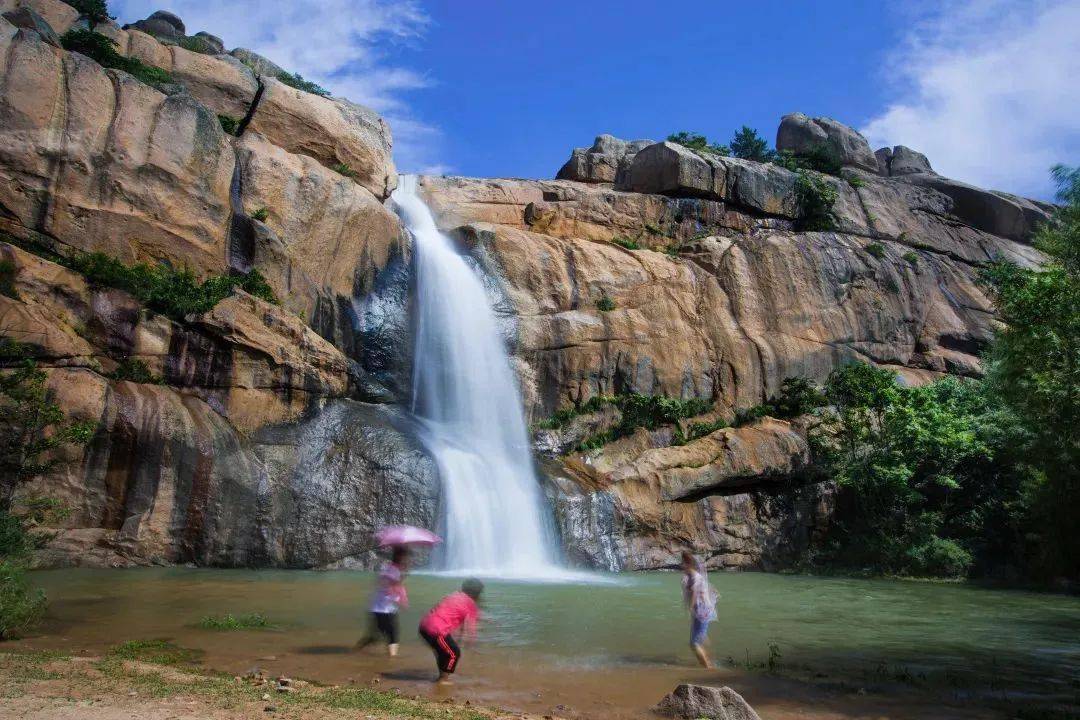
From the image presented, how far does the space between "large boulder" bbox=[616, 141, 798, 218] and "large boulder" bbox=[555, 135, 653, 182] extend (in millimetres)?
3738

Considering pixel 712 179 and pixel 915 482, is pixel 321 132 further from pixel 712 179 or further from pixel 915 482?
pixel 915 482

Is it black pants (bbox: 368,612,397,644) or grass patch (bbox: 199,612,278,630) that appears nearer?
black pants (bbox: 368,612,397,644)

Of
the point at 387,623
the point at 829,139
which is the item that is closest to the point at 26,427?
the point at 387,623

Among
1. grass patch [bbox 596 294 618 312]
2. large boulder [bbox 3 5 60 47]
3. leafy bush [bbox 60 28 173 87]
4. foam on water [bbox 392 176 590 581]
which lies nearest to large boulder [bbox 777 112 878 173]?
grass patch [bbox 596 294 618 312]

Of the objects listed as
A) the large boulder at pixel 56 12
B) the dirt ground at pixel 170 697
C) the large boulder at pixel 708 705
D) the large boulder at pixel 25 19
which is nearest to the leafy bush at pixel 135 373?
the dirt ground at pixel 170 697

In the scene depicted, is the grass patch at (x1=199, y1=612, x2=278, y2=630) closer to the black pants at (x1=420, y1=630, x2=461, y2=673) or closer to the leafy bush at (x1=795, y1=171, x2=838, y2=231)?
the black pants at (x1=420, y1=630, x2=461, y2=673)

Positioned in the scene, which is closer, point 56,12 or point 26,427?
point 26,427

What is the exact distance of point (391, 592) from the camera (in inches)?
377

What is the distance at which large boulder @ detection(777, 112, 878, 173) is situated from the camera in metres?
55.2

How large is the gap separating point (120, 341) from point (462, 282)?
1374 centimetres

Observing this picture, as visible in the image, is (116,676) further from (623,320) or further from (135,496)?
(623,320)

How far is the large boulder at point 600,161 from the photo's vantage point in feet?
155

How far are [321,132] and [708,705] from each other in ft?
94.3

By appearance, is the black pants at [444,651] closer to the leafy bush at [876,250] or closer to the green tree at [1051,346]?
the green tree at [1051,346]
